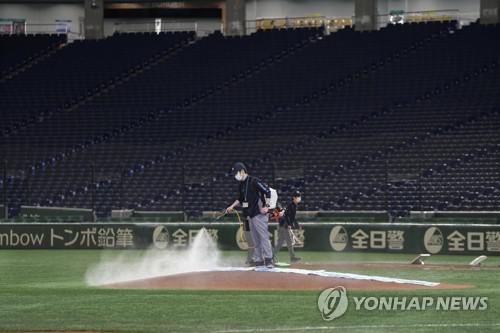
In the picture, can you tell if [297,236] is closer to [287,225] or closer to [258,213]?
[287,225]

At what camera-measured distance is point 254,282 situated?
19344 mm

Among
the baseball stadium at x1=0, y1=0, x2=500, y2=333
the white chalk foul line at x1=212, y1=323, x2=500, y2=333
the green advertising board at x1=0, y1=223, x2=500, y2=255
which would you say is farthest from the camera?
the green advertising board at x1=0, y1=223, x2=500, y2=255

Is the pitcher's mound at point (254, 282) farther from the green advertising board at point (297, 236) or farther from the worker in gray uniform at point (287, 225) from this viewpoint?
the green advertising board at point (297, 236)

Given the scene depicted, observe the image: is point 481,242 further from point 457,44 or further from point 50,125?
point 50,125

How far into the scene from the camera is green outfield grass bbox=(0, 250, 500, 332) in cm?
1411

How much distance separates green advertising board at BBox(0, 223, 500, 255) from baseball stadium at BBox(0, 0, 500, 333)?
57mm

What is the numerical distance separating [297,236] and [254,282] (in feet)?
46.0

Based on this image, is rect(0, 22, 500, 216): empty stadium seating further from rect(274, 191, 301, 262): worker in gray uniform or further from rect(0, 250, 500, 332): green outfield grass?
rect(0, 250, 500, 332): green outfield grass

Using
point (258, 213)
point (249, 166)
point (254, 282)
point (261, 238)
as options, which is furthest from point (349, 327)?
point (249, 166)

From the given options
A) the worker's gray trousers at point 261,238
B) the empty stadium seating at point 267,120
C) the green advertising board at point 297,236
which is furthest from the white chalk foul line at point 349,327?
the empty stadium seating at point 267,120

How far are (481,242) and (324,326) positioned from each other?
658 inches

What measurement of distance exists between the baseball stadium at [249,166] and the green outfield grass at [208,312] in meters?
0.08

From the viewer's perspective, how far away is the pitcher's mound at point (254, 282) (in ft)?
60.8

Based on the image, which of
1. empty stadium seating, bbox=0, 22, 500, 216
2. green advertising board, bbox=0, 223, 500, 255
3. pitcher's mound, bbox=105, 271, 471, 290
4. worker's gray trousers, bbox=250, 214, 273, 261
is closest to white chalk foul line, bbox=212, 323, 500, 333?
pitcher's mound, bbox=105, 271, 471, 290
